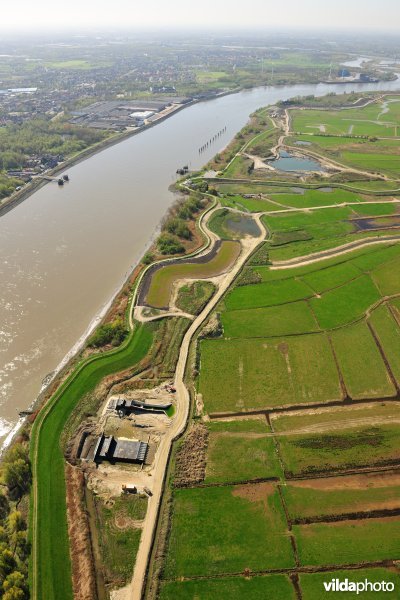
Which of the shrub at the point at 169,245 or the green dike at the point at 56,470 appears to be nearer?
the green dike at the point at 56,470

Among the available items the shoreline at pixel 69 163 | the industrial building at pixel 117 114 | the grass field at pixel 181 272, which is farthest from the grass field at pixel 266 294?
the industrial building at pixel 117 114

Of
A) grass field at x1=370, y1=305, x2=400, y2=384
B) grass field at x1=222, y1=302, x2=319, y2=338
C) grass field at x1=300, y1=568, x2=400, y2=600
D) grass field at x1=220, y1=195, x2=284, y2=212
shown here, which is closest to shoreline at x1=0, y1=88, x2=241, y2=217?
grass field at x1=220, y1=195, x2=284, y2=212

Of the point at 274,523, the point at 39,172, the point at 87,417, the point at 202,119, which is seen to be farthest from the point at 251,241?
the point at 202,119

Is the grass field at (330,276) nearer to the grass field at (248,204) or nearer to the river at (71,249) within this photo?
the grass field at (248,204)

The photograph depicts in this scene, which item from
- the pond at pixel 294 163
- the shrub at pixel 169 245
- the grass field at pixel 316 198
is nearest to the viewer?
the shrub at pixel 169 245

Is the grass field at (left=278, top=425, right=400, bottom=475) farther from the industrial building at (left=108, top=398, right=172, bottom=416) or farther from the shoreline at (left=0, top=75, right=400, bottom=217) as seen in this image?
the shoreline at (left=0, top=75, right=400, bottom=217)

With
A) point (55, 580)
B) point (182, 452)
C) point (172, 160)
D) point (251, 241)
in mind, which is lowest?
point (55, 580)

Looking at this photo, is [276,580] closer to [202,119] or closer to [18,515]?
[18,515]
